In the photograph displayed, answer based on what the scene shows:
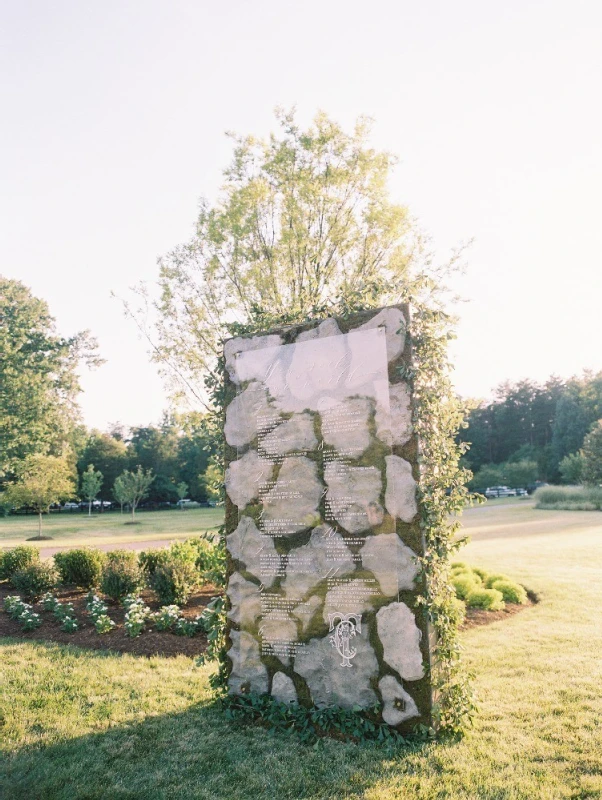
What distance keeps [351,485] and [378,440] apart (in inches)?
17.8

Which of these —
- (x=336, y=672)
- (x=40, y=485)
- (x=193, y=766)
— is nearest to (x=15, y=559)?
(x=193, y=766)

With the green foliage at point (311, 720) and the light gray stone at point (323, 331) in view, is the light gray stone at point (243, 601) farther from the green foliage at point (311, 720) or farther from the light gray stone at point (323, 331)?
the light gray stone at point (323, 331)

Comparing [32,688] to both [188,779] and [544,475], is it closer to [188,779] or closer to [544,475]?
[188,779]

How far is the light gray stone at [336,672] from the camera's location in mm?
4805

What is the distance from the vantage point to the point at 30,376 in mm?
23359

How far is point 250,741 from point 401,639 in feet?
4.80

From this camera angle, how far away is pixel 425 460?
189 inches

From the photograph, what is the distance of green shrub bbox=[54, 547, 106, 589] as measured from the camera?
11.0 meters

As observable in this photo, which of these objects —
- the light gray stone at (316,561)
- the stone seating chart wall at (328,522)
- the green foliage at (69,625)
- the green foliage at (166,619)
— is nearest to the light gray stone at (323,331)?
the stone seating chart wall at (328,522)

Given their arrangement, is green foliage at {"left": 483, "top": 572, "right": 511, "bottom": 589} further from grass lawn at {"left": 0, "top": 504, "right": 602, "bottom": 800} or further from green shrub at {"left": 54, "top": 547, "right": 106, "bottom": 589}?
green shrub at {"left": 54, "top": 547, "right": 106, "bottom": 589}

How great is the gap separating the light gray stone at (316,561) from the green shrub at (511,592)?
577cm

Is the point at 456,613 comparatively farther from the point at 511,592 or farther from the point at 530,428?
the point at 530,428

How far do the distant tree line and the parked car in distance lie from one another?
2.51 feet

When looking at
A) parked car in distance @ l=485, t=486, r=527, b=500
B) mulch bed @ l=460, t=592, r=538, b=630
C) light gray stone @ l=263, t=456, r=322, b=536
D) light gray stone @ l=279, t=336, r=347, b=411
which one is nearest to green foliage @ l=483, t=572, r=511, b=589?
mulch bed @ l=460, t=592, r=538, b=630
